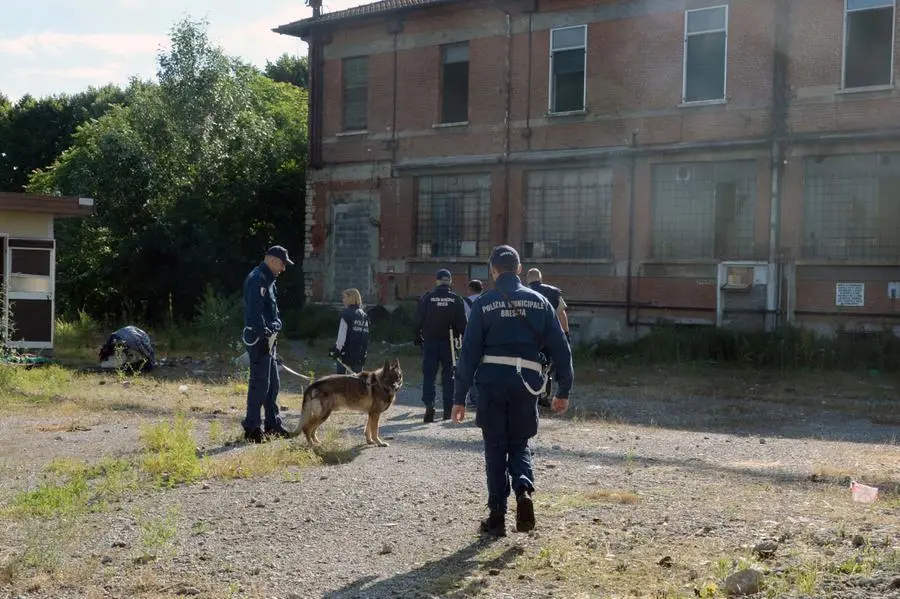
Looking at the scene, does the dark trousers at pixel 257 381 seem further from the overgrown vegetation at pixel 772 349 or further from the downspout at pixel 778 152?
the downspout at pixel 778 152

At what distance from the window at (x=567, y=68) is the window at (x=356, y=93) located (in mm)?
5742

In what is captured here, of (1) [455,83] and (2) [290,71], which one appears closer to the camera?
(1) [455,83]

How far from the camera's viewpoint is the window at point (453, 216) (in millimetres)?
26781

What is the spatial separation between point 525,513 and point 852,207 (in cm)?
1692

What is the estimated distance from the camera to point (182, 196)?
32438mm

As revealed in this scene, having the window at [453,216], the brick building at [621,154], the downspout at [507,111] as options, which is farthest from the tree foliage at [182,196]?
the downspout at [507,111]

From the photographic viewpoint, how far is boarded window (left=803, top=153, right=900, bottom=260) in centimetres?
2133

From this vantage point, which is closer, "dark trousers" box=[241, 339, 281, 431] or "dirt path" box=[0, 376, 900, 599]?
"dirt path" box=[0, 376, 900, 599]

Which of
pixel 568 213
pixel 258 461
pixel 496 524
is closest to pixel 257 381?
pixel 258 461

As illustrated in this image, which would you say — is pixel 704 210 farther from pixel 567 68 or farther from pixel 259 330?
pixel 259 330

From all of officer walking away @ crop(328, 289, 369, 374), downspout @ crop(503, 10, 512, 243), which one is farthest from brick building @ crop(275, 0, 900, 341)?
officer walking away @ crop(328, 289, 369, 374)

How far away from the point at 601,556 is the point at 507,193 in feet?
65.9

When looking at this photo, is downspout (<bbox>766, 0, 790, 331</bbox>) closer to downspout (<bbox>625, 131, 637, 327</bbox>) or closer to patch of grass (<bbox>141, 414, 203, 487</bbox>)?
downspout (<bbox>625, 131, 637, 327</bbox>)

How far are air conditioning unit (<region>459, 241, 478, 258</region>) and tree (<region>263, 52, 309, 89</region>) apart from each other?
29.5 metres
